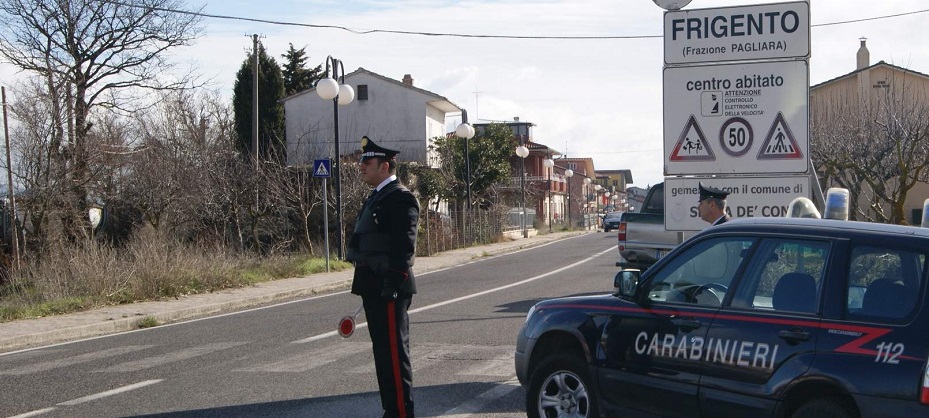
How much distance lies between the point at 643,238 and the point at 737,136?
800 centimetres

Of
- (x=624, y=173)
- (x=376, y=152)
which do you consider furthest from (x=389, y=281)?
(x=624, y=173)

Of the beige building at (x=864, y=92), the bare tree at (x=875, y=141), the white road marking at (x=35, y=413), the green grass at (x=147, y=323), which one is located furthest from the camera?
the beige building at (x=864, y=92)

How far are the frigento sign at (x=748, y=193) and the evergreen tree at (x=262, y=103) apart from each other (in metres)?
37.8

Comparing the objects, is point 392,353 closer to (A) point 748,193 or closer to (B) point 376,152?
(B) point 376,152

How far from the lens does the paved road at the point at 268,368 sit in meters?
7.83

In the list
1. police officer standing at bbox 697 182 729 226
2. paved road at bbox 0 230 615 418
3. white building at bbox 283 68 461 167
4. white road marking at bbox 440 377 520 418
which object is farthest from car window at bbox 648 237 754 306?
white building at bbox 283 68 461 167

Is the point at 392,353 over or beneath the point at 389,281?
beneath

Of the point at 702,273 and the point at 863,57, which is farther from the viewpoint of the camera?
the point at 863,57

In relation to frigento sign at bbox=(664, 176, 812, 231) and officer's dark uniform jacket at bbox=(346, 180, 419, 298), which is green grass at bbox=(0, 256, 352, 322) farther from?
officer's dark uniform jacket at bbox=(346, 180, 419, 298)

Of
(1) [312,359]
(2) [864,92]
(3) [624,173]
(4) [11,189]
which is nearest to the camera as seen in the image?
(1) [312,359]

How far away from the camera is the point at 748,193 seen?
9.84 meters

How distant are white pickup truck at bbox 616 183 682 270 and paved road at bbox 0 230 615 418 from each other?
2539 millimetres

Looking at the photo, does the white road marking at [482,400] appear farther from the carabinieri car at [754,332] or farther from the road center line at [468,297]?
the road center line at [468,297]

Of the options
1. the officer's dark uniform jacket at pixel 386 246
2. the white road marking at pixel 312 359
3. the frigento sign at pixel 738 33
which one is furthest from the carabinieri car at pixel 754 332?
the frigento sign at pixel 738 33
